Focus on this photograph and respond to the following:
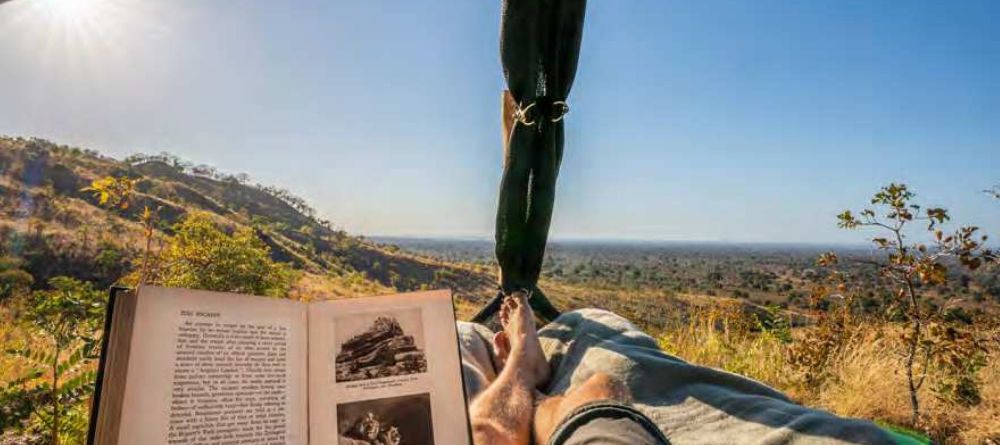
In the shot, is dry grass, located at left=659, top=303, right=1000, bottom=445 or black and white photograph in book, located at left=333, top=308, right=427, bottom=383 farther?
dry grass, located at left=659, top=303, right=1000, bottom=445

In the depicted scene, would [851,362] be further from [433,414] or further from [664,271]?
[664,271]

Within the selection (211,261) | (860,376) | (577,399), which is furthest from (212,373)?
(860,376)

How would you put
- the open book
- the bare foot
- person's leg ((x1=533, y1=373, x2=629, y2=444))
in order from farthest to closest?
1. the bare foot
2. person's leg ((x1=533, y1=373, x2=629, y2=444))
3. the open book

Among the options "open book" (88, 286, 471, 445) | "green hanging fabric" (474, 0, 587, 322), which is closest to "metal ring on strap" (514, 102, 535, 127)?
"green hanging fabric" (474, 0, 587, 322)

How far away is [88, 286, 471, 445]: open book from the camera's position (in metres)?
0.69

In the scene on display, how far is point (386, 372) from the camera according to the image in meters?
0.84

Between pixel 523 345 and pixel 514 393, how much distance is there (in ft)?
0.87

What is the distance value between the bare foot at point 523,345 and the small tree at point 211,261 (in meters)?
1.92

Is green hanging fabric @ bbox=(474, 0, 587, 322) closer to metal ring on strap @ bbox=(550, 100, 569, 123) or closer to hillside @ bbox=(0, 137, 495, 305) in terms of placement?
metal ring on strap @ bbox=(550, 100, 569, 123)

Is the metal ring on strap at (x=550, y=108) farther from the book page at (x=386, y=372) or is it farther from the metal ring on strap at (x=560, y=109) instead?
the book page at (x=386, y=372)

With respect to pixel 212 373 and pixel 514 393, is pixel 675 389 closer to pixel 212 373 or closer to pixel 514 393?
pixel 514 393

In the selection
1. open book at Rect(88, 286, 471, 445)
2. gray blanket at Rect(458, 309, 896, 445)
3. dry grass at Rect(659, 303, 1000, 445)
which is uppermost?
open book at Rect(88, 286, 471, 445)

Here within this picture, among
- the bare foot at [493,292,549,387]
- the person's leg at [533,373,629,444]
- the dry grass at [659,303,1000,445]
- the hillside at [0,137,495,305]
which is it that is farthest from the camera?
the hillside at [0,137,495,305]

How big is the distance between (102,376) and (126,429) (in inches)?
2.7
